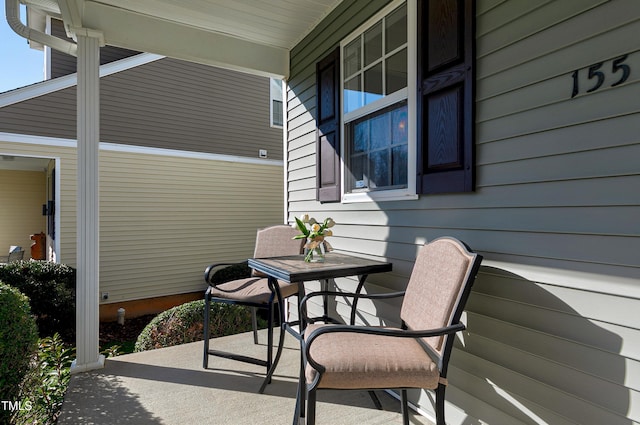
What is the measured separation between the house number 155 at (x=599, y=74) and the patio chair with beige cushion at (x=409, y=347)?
0.76m

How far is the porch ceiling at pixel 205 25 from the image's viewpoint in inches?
118

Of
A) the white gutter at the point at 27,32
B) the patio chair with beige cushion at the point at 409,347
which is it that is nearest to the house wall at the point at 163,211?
the white gutter at the point at 27,32

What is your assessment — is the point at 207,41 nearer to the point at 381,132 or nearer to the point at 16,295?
the point at 381,132

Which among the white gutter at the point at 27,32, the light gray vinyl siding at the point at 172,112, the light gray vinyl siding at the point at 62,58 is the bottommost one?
the white gutter at the point at 27,32

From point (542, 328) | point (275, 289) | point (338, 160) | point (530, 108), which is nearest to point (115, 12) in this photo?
point (338, 160)

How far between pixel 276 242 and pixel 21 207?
32.4 ft

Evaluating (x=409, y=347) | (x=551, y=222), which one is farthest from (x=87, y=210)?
(x=551, y=222)

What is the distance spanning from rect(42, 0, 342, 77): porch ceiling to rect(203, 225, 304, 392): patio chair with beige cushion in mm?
1793

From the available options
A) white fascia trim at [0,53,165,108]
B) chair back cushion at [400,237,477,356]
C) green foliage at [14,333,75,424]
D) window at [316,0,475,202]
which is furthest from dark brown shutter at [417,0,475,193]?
white fascia trim at [0,53,165,108]

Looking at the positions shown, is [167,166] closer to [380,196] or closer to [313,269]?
[380,196]

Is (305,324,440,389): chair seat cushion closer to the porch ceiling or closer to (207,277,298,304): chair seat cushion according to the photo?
(207,277,298,304): chair seat cushion

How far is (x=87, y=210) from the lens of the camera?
2.83 m

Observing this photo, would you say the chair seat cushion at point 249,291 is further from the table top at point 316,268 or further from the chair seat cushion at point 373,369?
the chair seat cushion at point 373,369

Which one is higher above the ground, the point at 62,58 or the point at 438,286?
the point at 62,58
